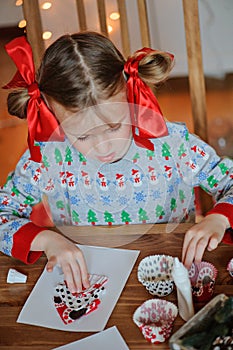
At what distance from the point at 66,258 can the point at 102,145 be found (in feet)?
0.95

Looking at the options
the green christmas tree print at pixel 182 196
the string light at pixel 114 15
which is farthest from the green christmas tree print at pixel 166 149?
the string light at pixel 114 15

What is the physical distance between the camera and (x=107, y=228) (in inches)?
58.4

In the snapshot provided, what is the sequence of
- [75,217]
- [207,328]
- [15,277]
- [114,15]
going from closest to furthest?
[207,328] < [15,277] < [75,217] < [114,15]

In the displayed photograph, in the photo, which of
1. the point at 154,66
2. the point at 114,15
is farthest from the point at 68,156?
the point at 114,15

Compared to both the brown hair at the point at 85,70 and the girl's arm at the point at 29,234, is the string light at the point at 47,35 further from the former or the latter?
the brown hair at the point at 85,70

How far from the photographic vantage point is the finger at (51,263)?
1281 millimetres

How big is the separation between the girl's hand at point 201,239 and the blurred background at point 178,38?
1.31m

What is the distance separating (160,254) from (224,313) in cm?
36

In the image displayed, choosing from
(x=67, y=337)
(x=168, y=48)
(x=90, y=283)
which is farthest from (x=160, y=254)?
(x=168, y=48)

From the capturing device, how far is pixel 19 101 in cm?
145

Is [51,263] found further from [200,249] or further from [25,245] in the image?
[200,249]

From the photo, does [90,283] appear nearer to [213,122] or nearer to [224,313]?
[224,313]

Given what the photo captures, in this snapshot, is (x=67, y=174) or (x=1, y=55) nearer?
(x=67, y=174)

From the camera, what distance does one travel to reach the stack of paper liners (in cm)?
96
